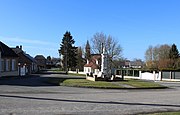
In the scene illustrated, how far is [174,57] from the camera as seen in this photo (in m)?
104

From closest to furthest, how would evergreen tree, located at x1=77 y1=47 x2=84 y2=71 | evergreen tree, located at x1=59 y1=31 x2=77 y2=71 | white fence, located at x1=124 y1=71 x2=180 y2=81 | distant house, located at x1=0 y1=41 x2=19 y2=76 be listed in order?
distant house, located at x1=0 y1=41 x2=19 y2=76
white fence, located at x1=124 y1=71 x2=180 y2=81
evergreen tree, located at x1=59 y1=31 x2=77 y2=71
evergreen tree, located at x1=77 y1=47 x2=84 y2=71

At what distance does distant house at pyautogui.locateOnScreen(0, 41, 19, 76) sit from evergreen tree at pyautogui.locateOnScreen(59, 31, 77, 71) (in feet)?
173

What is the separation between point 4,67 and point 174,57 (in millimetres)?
66168

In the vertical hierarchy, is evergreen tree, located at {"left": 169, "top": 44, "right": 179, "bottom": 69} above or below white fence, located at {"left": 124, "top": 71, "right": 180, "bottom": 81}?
above

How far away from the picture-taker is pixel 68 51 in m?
113

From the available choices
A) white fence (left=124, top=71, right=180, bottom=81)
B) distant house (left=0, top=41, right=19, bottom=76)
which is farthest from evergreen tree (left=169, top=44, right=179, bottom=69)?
distant house (left=0, top=41, right=19, bottom=76)

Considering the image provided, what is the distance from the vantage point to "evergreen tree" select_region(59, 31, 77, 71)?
11244 centimetres

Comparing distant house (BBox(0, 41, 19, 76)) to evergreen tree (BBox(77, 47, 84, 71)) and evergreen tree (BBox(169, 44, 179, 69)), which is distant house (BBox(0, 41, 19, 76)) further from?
evergreen tree (BBox(77, 47, 84, 71))

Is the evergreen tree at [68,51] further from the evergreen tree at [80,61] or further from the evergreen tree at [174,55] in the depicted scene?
the evergreen tree at [174,55]

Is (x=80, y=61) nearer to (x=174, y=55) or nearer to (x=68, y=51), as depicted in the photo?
(x=68, y=51)

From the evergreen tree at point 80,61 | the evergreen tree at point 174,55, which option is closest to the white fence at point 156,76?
the evergreen tree at point 174,55

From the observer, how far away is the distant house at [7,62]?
166ft

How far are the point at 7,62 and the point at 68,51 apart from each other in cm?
5985

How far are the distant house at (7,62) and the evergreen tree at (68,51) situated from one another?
5278 cm
